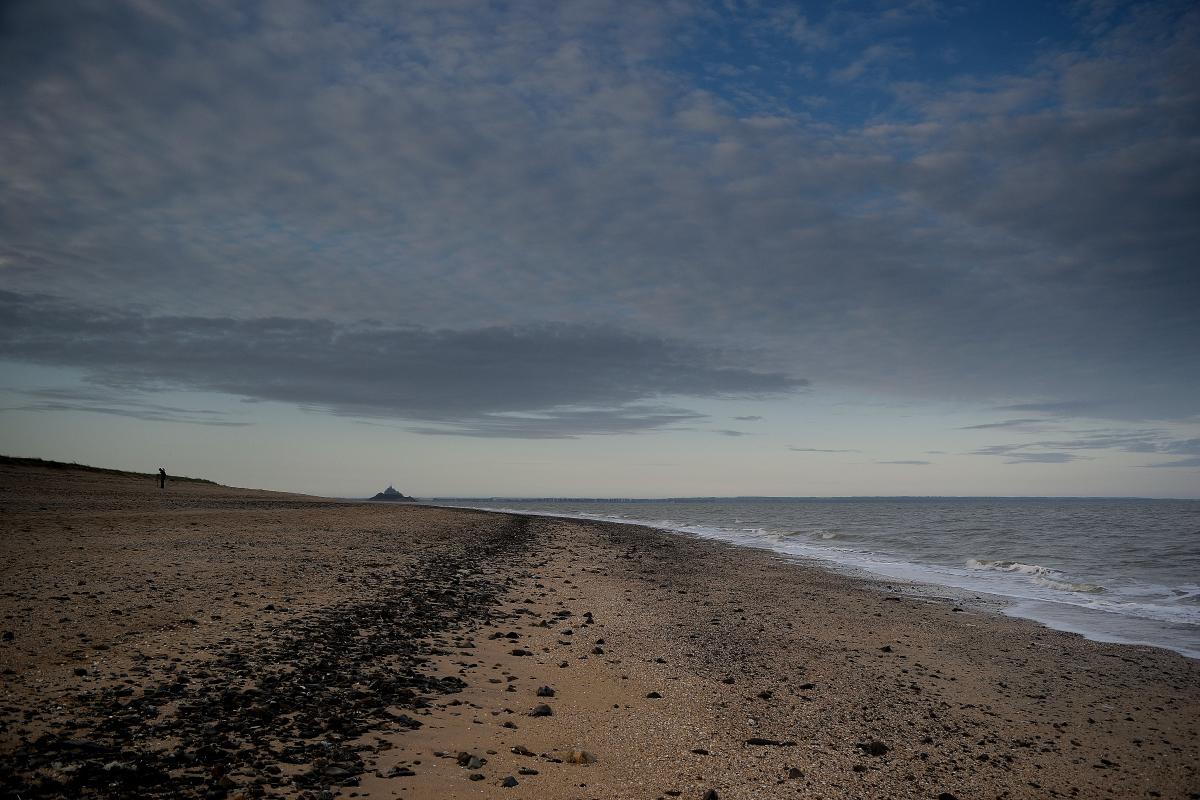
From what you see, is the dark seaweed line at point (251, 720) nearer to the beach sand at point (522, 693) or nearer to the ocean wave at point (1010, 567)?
the beach sand at point (522, 693)

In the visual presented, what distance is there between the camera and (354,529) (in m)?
25.2

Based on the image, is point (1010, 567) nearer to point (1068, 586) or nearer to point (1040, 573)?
point (1040, 573)

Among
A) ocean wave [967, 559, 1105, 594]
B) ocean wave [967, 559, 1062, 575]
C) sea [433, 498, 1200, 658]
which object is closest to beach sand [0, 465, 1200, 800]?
sea [433, 498, 1200, 658]

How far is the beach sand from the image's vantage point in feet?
16.5

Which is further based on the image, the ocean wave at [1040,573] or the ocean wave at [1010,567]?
the ocean wave at [1010,567]

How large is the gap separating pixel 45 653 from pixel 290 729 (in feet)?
11.8

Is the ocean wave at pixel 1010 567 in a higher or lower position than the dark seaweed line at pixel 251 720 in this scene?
lower

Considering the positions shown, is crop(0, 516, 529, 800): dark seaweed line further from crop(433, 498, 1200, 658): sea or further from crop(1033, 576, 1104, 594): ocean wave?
crop(1033, 576, 1104, 594): ocean wave

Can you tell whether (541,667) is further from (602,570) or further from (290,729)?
(602,570)

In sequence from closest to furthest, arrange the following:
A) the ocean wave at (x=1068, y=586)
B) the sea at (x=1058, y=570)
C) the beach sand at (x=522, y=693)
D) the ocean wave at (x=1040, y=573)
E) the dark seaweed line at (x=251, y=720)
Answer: the dark seaweed line at (x=251, y=720)
the beach sand at (x=522, y=693)
the sea at (x=1058, y=570)
the ocean wave at (x=1068, y=586)
the ocean wave at (x=1040, y=573)

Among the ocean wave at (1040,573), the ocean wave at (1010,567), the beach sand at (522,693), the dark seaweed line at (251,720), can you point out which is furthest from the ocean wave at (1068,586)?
the dark seaweed line at (251,720)

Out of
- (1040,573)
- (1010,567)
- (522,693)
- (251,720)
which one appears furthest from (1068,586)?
(251,720)

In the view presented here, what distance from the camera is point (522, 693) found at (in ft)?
24.1

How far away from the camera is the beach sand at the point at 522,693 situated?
16.5ft
